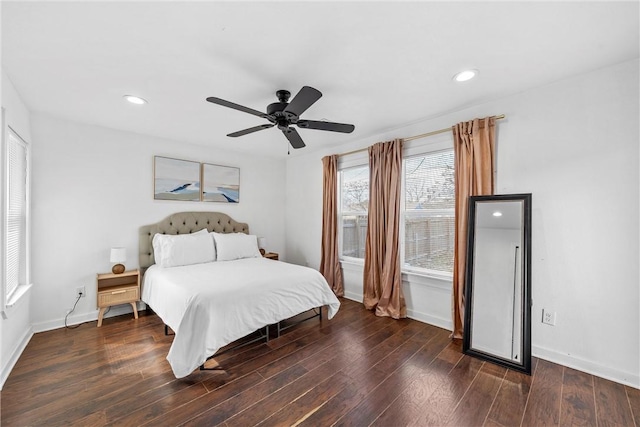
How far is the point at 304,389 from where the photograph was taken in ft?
6.58

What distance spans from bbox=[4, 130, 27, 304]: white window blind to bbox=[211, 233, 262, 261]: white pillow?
1.95 meters

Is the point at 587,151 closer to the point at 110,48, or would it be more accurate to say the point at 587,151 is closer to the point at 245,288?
the point at 245,288

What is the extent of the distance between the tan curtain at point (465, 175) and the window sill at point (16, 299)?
4030mm

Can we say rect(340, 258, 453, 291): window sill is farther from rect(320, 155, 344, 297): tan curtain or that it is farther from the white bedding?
rect(320, 155, 344, 297): tan curtain

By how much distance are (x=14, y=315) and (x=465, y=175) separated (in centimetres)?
448

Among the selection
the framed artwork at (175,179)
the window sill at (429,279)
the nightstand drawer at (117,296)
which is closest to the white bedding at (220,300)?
the nightstand drawer at (117,296)

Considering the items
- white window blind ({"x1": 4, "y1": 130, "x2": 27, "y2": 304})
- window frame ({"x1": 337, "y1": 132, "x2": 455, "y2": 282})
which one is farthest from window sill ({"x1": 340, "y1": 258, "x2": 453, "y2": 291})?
white window blind ({"x1": 4, "y1": 130, "x2": 27, "y2": 304})

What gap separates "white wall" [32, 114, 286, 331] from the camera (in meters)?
3.04

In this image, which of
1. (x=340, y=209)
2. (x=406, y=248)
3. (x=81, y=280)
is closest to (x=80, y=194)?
(x=81, y=280)

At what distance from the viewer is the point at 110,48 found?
183cm

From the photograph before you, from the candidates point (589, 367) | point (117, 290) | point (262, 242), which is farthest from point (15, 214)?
point (589, 367)

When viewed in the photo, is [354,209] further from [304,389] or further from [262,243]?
[304,389]

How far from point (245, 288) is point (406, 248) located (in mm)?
2102

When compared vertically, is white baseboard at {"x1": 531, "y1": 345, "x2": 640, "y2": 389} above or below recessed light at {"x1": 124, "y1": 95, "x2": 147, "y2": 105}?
below
